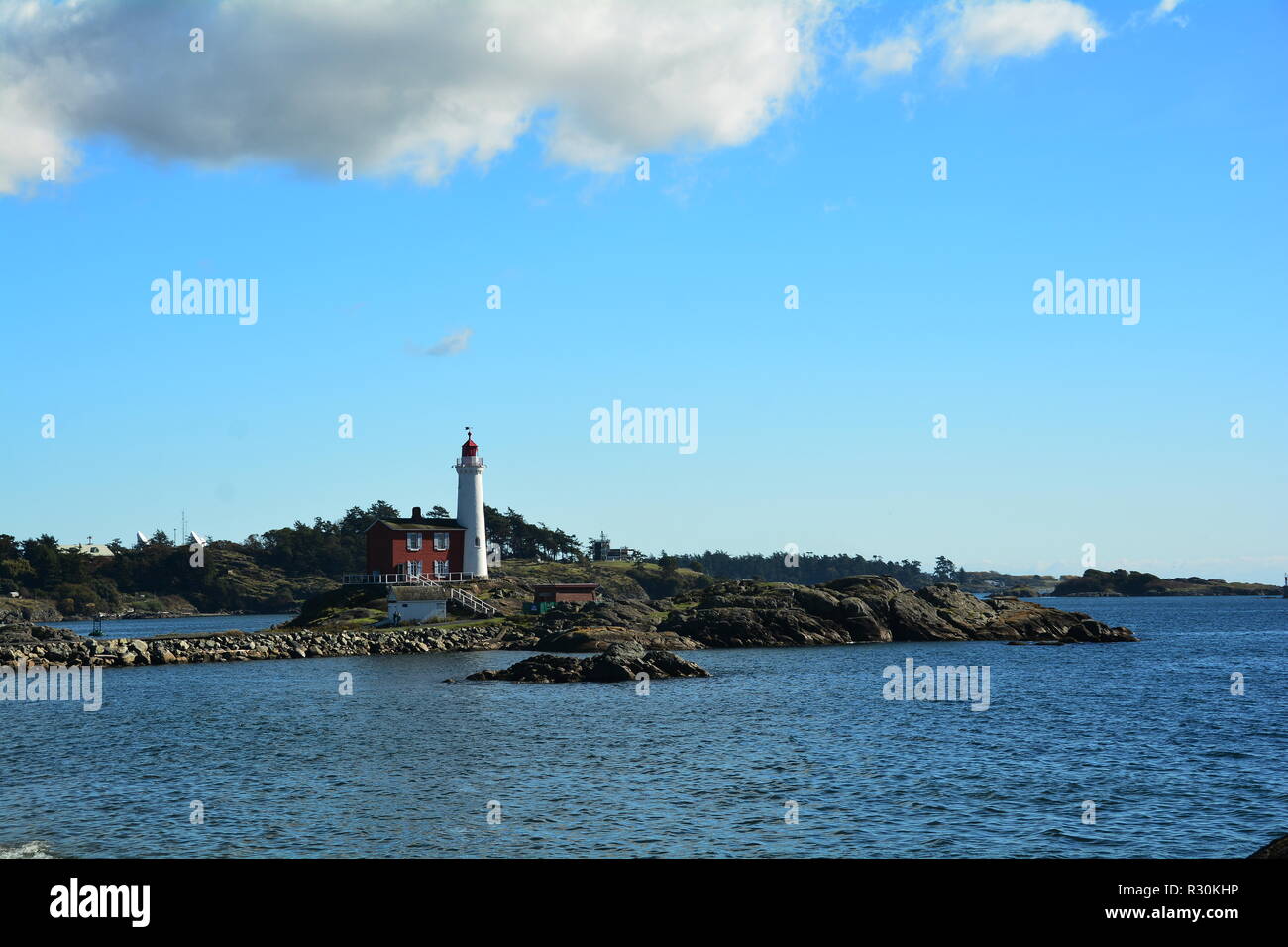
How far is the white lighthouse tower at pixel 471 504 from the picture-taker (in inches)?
4124

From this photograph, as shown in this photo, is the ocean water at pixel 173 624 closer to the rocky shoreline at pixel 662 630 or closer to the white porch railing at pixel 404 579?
the white porch railing at pixel 404 579

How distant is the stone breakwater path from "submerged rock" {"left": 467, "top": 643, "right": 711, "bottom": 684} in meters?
22.6

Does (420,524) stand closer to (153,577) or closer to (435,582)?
(435,582)

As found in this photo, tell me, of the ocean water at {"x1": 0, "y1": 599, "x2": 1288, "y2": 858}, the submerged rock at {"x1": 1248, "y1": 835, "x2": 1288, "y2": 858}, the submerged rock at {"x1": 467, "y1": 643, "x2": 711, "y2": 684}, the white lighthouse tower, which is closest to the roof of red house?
the white lighthouse tower

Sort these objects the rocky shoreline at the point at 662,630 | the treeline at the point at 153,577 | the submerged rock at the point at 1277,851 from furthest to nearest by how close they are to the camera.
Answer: the treeline at the point at 153,577 → the rocky shoreline at the point at 662,630 → the submerged rock at the point at 1277,851

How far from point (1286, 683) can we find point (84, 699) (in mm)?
67462

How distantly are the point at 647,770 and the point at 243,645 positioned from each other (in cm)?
5967

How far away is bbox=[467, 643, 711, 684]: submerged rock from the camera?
6353 centimetres

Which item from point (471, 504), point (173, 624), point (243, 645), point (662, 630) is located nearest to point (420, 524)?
point (471, 504)

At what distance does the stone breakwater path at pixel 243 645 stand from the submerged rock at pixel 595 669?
22.6 m

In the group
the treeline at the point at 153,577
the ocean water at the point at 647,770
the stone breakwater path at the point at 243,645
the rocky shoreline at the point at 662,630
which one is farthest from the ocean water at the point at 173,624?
the ocean water at the point at 647,770

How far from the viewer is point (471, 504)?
105 m
